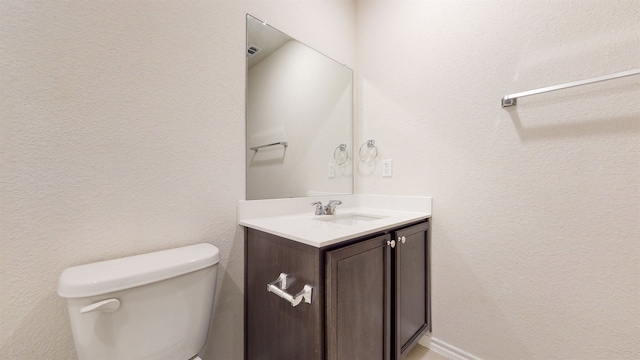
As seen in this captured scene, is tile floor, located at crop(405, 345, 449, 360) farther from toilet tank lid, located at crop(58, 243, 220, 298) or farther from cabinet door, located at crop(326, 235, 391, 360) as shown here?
toilet tank lid, located at crop(58, 243, 220, 298)

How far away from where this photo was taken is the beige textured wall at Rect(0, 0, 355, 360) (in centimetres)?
73

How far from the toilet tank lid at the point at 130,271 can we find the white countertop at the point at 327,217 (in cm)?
29

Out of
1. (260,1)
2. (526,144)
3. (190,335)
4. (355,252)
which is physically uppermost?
(260,1)

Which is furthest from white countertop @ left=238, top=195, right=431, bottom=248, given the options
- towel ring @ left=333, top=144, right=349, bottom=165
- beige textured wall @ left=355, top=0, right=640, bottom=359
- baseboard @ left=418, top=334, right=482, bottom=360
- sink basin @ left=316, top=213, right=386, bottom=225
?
baseboard @ left=418, top=334, right=482, bottom=360

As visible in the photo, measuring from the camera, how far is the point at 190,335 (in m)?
0.85

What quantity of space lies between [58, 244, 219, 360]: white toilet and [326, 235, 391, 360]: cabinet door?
468mm

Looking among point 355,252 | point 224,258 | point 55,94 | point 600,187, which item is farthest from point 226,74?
point 600,187

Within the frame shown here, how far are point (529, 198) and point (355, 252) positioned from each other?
91 cm

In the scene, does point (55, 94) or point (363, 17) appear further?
point (363, 17)

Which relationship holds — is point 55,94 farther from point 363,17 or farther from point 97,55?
point 363,17

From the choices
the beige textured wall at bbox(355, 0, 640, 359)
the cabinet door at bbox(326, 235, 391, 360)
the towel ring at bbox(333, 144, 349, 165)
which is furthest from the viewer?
the towel ring at bbox(333, 144, 349, 165)

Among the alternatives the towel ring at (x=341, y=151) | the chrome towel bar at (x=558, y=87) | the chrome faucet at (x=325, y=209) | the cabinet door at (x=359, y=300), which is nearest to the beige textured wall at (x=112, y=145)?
the chrome faucet at (x=325, y=209)

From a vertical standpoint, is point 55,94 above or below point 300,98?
below

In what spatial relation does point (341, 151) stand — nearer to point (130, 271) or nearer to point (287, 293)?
point (287, 293)
